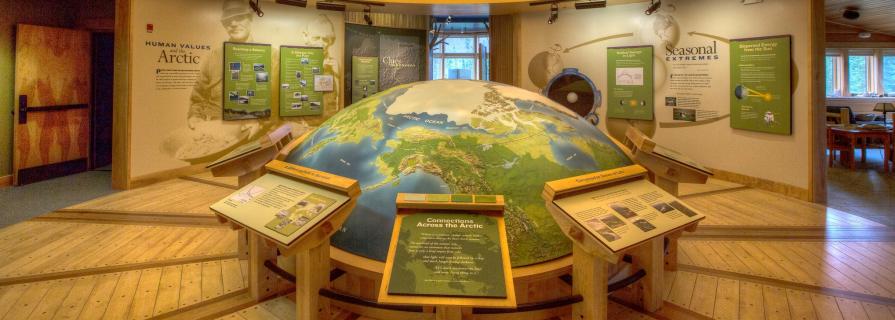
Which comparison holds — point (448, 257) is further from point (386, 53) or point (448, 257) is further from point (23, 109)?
point (386, 53)

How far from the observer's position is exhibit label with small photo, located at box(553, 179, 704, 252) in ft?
7.09

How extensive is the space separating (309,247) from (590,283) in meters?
1.35

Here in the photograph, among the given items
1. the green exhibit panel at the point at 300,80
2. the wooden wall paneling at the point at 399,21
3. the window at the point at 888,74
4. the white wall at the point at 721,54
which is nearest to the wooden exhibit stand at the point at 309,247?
the green exhibit panel at the point at 300,80

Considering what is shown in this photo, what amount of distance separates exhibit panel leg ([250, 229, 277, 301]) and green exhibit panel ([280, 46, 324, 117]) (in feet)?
18.0

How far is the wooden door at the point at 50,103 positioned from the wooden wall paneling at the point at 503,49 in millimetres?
6828

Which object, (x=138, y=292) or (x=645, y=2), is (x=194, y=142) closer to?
(x=138, y=292)

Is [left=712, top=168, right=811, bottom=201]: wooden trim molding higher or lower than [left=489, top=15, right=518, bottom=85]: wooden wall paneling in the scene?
lower

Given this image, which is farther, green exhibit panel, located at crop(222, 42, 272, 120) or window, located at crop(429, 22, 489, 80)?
window, located at crop(429, 22, 489, 80)

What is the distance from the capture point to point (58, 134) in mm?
7566

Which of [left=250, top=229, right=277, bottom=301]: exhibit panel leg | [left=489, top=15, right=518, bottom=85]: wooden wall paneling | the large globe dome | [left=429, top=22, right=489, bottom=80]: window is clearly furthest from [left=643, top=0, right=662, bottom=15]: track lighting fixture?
[left=250, top=229, right=277, bottom=301]: exhibit panel leg

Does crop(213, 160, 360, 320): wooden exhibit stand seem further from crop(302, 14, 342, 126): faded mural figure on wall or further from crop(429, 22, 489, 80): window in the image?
crop(429, 22, 489, 80): window

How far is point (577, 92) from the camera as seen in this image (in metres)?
8.66

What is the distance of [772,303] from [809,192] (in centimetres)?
364

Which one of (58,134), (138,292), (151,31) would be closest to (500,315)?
(138,292)
